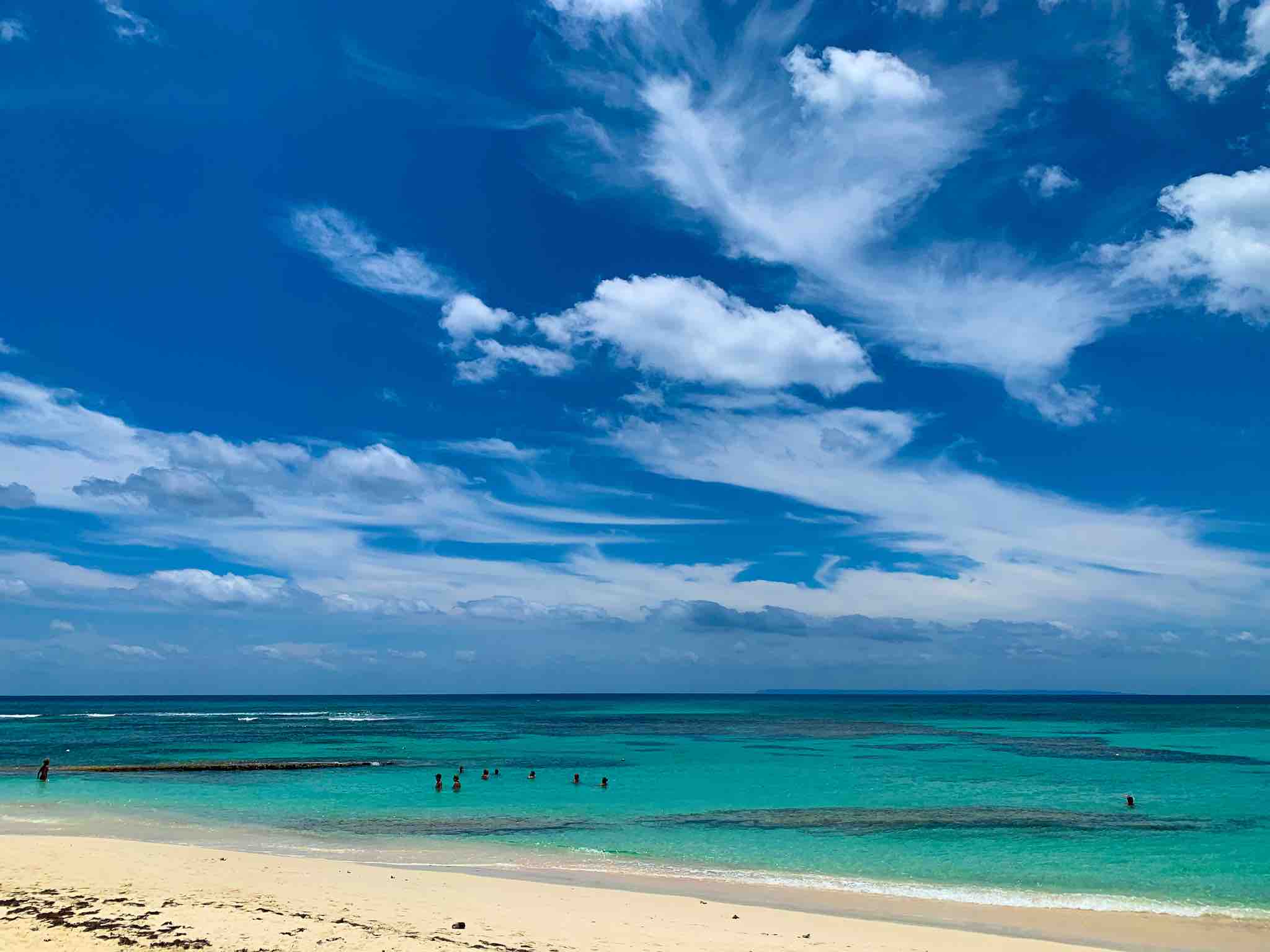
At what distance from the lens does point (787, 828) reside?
101 ft

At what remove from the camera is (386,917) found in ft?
55.3

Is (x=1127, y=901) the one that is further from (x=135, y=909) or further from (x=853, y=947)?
(x=135, y=909)

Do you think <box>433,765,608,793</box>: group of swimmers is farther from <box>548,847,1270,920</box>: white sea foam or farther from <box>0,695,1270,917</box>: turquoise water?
<box>548,847,1270,920</box>: white sea foam

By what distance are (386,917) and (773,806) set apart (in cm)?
2305

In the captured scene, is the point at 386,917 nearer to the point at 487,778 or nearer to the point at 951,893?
the point at 951,893

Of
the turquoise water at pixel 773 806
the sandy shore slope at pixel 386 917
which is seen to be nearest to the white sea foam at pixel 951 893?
the turquoise water at pixel 773 806

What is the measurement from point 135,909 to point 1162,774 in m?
53.3

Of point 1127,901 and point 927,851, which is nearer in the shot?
point 1127,901

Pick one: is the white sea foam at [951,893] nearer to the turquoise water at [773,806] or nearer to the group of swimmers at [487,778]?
the turquoise water at [773,806]

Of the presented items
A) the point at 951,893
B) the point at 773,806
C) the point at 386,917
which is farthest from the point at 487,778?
the point at 386,917

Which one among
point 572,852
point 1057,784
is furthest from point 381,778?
point 1057,784

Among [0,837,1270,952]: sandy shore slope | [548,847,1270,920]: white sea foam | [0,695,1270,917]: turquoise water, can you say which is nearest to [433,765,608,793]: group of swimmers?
[0,695,1270,917]: turquoise water

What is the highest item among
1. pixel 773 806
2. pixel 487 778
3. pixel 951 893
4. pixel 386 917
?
pixel 386 917

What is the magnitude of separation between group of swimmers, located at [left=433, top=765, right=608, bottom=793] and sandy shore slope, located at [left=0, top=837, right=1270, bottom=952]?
20119mm
